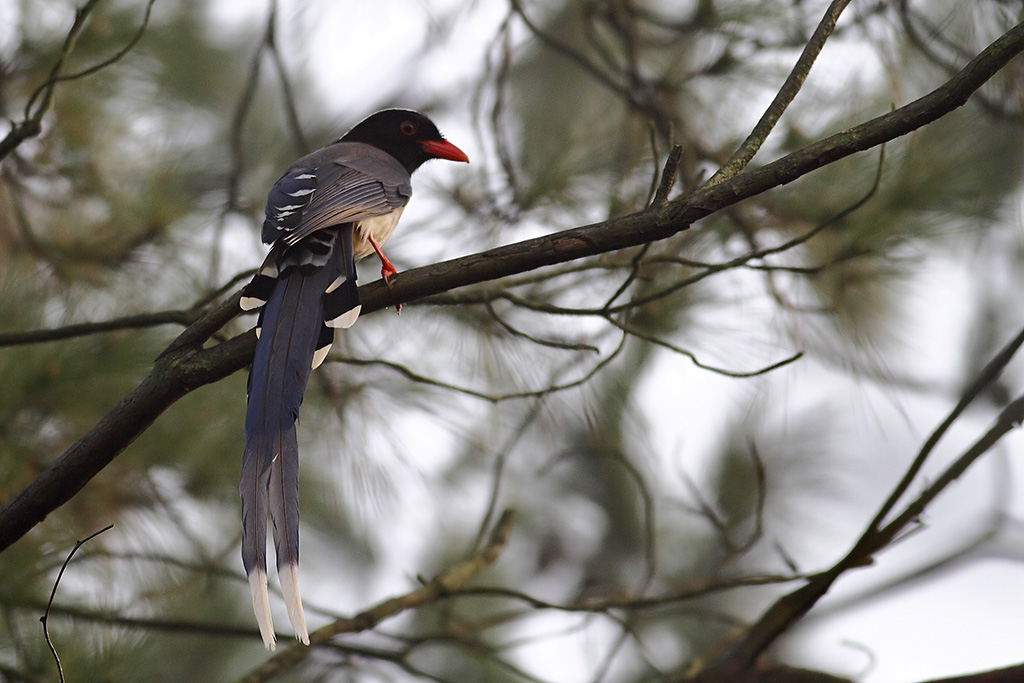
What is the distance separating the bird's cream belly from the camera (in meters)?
2.67

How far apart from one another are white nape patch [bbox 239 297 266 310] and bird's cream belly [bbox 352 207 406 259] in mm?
550

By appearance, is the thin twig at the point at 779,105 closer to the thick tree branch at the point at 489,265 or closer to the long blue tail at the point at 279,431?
the thick tree branch at the point at 489,265

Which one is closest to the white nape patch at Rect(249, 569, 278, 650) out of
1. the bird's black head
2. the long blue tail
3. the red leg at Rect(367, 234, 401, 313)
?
the long blue tail

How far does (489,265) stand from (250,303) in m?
0.56

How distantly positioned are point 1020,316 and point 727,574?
1.97 meters

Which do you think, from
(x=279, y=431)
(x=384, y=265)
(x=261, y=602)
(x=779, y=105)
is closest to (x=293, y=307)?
(x=279, y=431)

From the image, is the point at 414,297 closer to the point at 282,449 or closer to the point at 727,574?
the point at 282,449

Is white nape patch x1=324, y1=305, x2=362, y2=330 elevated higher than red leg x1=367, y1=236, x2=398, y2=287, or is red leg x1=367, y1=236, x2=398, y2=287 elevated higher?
red leg x1=367, y1=236, x2=398, y2=287

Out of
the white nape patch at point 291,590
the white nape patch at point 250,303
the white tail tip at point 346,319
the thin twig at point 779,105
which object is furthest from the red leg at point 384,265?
the thin twig at point 779,105

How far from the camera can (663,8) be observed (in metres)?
4.36

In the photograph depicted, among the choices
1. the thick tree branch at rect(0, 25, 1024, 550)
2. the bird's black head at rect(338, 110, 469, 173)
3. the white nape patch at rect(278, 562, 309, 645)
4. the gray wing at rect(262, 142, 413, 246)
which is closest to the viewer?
the thick tree branch at rect(0, 25, 1024, 550)

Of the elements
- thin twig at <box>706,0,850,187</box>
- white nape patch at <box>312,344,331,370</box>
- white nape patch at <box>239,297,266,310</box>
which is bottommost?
white nape patch at <box>312,344,331,370</box>

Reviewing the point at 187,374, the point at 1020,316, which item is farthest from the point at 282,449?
the point at 1020,316

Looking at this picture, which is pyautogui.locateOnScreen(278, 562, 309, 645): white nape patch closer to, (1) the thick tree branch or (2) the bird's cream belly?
(1) the thick tree branch
